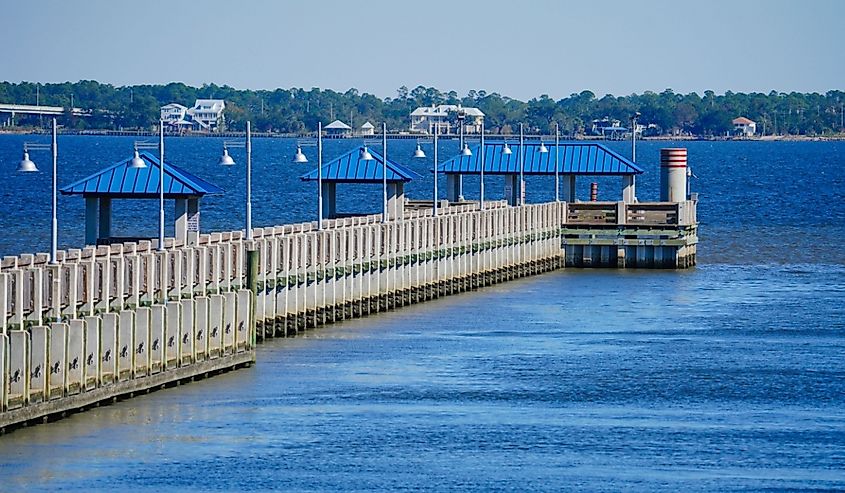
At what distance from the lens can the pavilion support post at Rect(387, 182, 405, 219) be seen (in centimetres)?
5928

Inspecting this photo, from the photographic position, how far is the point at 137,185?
1852 inches

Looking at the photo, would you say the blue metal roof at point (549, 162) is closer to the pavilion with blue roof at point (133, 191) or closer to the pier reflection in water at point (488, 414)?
the pier reflection in water at point (488, 414)

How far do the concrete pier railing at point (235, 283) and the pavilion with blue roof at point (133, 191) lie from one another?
2247mm

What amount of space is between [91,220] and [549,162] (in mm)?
26126

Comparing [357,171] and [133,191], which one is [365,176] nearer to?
[357,171]

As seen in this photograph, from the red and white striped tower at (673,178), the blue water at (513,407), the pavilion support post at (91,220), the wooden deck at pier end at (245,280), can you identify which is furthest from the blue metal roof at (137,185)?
the red and white striped tower at (673,178)

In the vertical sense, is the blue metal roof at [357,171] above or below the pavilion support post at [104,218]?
above

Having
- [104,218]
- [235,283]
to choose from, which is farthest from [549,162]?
[235,283]

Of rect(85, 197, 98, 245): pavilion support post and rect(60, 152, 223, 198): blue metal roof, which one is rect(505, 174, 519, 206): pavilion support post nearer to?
rect(60, 152, 223, 198): blue metal roof

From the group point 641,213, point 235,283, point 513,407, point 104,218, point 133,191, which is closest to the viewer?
point 513,407

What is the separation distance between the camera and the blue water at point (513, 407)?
30.6m

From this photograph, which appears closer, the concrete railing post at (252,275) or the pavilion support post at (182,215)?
the concrete railing post at (252,275)

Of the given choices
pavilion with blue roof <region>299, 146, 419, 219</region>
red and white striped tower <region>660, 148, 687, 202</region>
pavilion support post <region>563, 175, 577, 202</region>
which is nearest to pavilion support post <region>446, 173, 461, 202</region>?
pavilion support post <region>563, 175, 577, 202</region>

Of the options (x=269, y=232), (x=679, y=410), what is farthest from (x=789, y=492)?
(x=269, y=232)
